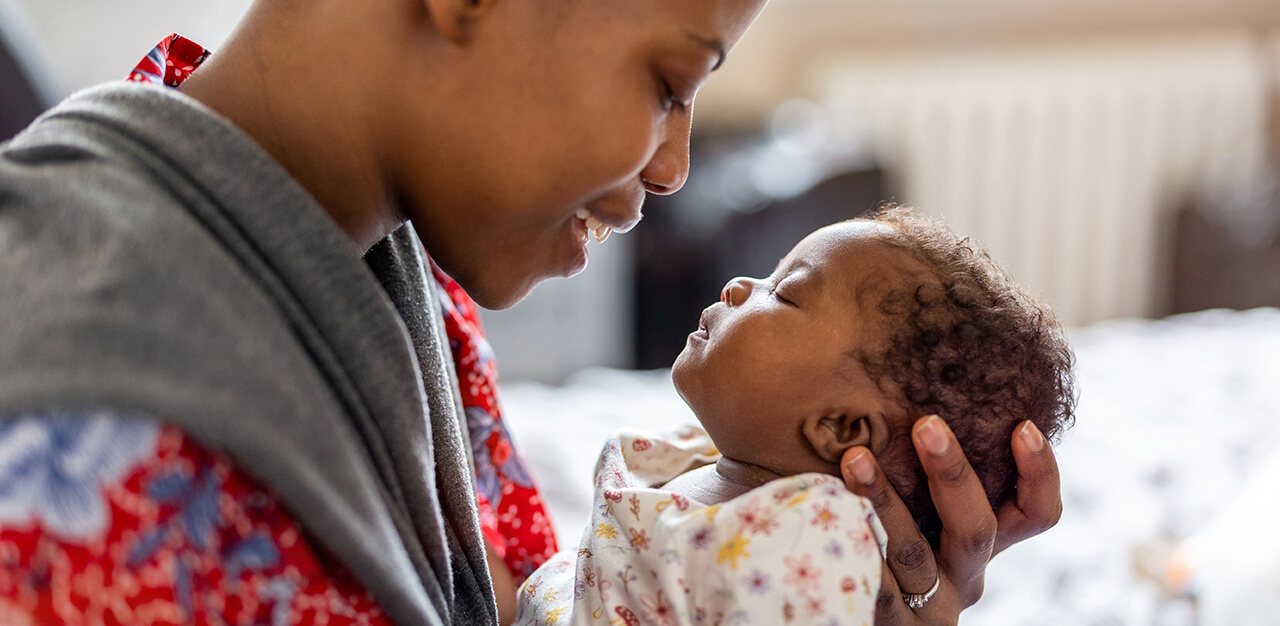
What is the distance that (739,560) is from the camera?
30.6 inches

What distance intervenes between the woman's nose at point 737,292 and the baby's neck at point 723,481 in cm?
16

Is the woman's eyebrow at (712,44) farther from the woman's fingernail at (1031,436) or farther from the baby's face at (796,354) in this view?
the woman's fingernail at (1031,436)

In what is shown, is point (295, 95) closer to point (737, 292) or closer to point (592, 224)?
point (592, 224)

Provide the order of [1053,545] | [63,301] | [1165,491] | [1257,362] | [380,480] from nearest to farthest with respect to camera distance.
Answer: [63,301]
[380,480]
[1053,545]
[1165,491]
[1257,362]

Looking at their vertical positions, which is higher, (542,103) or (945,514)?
(542,103)

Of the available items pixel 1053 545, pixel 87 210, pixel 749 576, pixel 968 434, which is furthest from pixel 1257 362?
pixel 87 210

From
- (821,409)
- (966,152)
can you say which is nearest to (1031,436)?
(821,409)

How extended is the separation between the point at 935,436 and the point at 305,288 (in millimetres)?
527

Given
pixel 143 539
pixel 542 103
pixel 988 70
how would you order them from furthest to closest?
1. pixel 988 70
2. pixel 542 103
3. pixel 143 539

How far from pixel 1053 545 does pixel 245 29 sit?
45.8 inches

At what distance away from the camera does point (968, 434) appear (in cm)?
94

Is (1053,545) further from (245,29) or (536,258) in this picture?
(245,29)

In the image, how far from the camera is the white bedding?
1250 mm

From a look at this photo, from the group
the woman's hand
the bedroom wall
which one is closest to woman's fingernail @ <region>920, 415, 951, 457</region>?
the woman's hand
